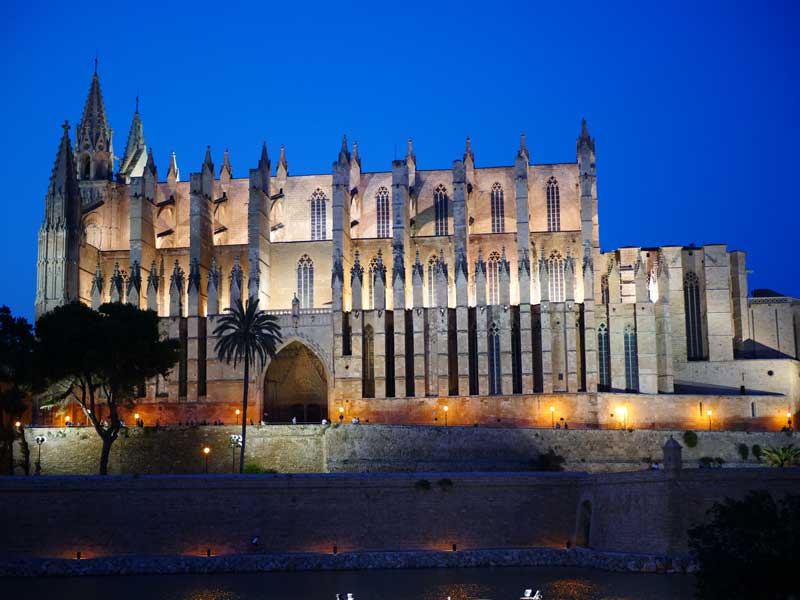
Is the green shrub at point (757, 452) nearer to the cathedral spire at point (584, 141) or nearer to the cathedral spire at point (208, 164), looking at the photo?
the cathedral spire at point (584, 141)

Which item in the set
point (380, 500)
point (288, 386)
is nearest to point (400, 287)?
point (288, 386)

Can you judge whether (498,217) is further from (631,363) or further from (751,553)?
(751,553)

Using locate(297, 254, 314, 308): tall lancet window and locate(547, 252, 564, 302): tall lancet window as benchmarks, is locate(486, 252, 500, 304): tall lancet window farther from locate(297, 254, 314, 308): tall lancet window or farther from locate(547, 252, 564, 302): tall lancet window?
locate(297, 254, 314, 308): tall lancet window

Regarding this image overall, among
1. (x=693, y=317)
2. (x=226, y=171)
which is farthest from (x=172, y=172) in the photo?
(x=693, y=317)

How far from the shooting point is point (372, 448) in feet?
179

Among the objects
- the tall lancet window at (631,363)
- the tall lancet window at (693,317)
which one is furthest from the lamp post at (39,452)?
the tall lancet window at (693,317)

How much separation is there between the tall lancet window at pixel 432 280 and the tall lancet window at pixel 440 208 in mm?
2640

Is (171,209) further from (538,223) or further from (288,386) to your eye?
(538,223)

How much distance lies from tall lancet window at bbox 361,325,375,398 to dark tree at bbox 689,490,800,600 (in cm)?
3465

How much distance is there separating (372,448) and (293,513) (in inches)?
498

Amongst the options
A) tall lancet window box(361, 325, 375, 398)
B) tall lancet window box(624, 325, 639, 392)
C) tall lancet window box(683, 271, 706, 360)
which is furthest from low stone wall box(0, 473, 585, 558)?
tall lancet window box(683, 271, 706, 360)

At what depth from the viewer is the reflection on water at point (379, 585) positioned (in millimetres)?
35312

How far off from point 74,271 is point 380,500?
29571mm

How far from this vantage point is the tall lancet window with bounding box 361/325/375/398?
2483 inches
